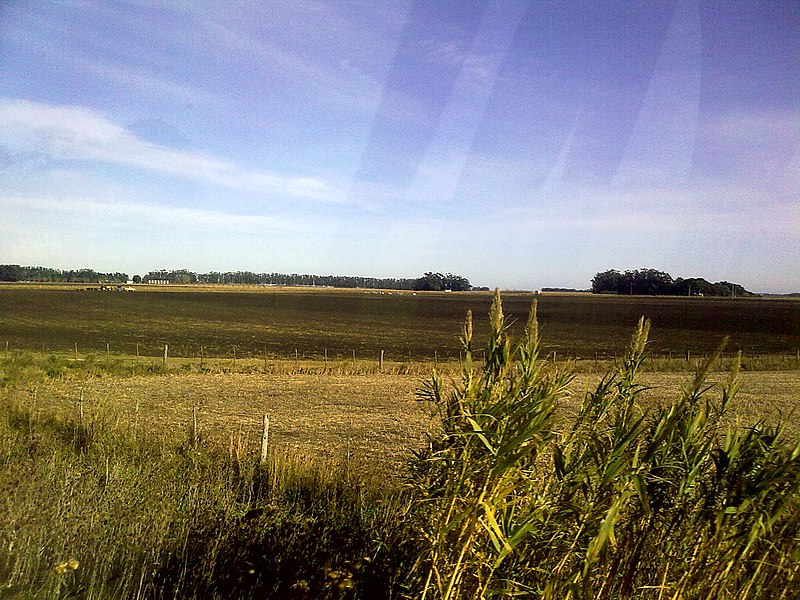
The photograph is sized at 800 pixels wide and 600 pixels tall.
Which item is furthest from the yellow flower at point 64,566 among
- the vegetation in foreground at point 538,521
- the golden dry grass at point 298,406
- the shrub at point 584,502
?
the golden dry grass at point 298,406

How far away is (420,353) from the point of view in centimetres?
4897

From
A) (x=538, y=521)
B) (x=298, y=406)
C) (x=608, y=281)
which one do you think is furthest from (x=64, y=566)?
(x=608, y=281)

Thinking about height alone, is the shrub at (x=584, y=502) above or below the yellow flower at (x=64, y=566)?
above

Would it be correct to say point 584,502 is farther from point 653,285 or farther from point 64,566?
point 653,285

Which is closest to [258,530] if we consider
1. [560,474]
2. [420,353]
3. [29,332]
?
[560,474]

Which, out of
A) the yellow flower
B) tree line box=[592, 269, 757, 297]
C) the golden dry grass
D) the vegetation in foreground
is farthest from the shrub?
tree line box=[592, 269, 757, 297]

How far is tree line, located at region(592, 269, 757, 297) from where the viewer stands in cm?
8469

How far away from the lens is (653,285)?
307 ft

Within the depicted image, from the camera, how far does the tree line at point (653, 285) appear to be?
84.7 meters

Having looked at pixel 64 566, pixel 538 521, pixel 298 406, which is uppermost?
pixel 538 521

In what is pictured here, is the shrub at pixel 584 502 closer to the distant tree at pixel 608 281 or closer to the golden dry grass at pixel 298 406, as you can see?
the golden dry grass at pixel 298 406

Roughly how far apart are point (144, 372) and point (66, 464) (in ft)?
81.9

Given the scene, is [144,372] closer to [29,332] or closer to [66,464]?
[66,464]

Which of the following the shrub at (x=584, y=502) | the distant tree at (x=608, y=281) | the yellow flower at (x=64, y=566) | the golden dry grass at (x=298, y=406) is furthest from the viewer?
the distant tree at (x=608, y=281)
